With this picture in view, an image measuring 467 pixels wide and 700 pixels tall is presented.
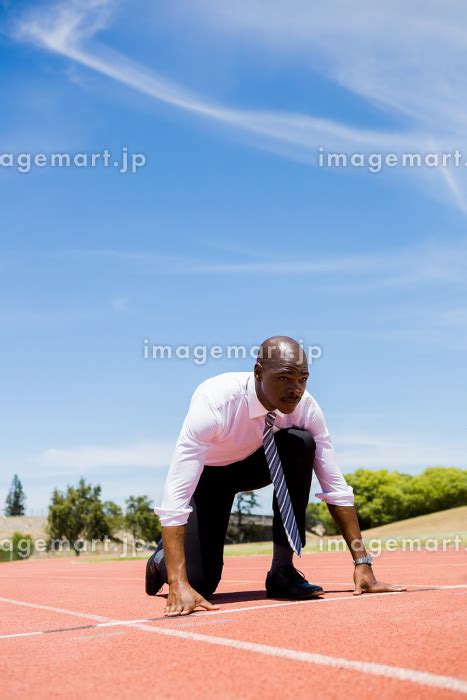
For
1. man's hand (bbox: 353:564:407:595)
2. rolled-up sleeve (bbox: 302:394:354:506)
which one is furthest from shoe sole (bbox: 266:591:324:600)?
rolled-up sleeve (bbox: 302:394:354:506)

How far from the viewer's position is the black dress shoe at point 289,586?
17.4 feet

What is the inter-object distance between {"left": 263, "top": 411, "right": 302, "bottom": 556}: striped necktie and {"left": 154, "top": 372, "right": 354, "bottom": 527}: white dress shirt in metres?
0.07

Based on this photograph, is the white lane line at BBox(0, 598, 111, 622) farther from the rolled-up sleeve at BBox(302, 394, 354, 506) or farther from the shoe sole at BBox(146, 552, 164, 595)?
the rolled-up sleeve at BBox(302, 394, 354, 506)

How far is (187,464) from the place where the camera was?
193 inches

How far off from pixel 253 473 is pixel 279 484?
1.51 feet

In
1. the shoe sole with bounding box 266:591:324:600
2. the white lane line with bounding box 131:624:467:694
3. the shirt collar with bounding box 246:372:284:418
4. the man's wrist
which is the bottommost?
the white lane line with bounding box 131:624:467:694

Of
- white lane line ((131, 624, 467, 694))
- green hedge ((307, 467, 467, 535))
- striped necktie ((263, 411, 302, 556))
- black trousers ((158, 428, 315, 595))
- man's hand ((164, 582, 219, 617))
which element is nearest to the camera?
white lane line ((131, 624, 467, 694))

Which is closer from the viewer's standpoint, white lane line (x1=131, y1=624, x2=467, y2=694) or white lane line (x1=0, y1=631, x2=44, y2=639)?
white lane line (x1=131, y1=624, x2=467, y2=694)

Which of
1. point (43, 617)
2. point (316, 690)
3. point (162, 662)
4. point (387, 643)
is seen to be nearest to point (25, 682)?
point (162, 662)

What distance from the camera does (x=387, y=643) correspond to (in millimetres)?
3348

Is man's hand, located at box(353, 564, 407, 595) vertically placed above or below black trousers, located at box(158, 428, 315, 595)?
below

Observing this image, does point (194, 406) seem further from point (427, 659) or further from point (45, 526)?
point (45, 526)

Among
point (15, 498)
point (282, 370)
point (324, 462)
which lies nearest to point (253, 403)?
point (282, 370)

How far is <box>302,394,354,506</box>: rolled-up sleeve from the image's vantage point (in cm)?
539
